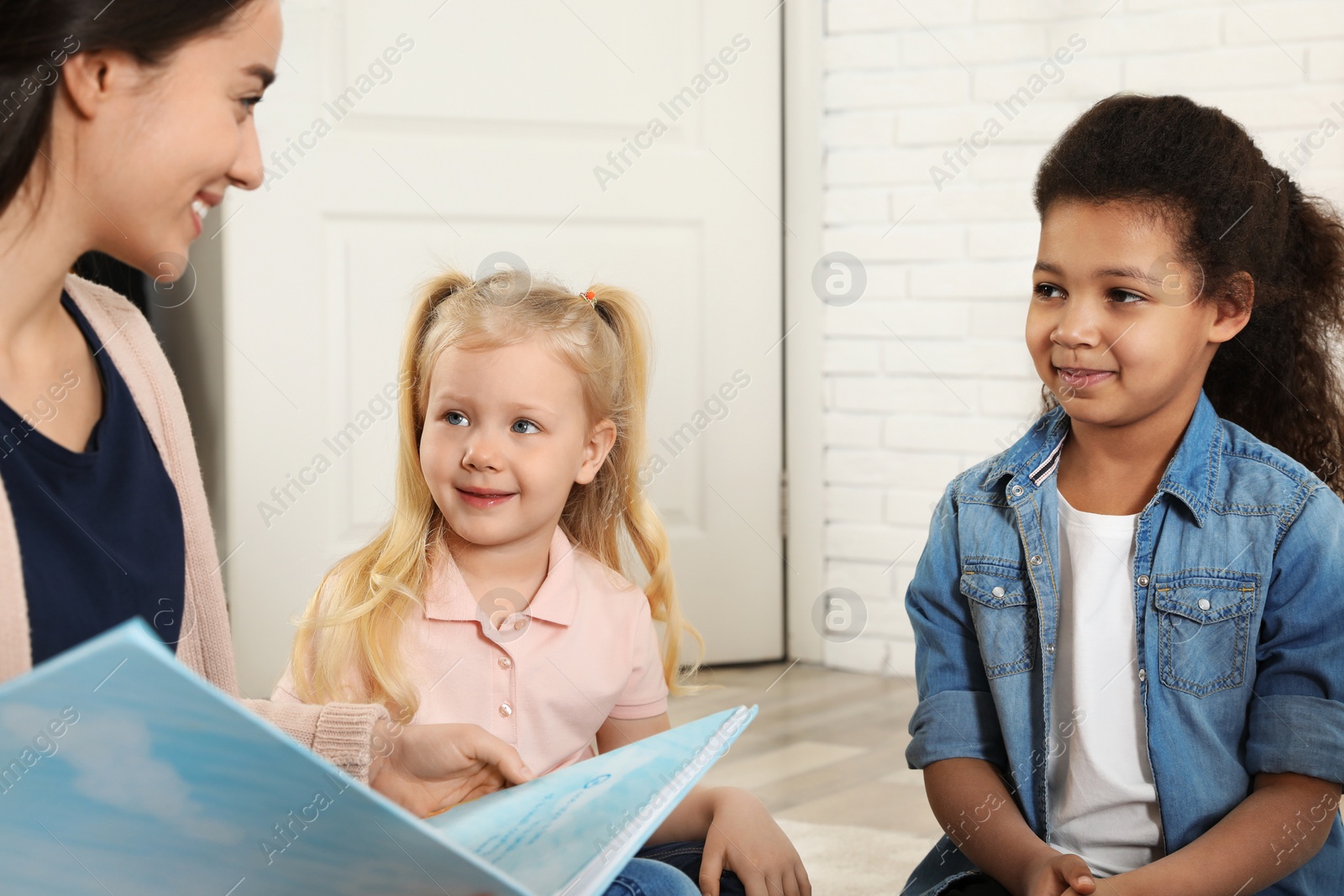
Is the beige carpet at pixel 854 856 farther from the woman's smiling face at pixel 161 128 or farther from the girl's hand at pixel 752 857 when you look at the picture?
the woman's smiling face at pixel 161 128

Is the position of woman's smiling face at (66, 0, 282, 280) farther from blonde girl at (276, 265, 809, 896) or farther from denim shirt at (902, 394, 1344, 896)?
denim shirt at (902, 394, 1344, 896)

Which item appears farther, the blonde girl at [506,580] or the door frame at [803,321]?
the door frame at [803,321]

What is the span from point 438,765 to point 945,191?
1.63 metres

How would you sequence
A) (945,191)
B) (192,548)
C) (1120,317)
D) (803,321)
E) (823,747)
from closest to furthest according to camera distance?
(192,548), (1120,317), (823,747), (945,191), (803,321)

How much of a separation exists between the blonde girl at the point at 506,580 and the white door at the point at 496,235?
903mm

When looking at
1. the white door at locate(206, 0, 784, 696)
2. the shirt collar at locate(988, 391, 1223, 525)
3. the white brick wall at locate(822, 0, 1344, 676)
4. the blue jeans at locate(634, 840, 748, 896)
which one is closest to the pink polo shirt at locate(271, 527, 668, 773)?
the blue jeans at locate(634, 840, 748, 896)

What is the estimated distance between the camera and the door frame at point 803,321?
7.60ft

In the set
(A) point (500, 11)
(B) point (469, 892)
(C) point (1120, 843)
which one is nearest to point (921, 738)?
(C) point (1120, 843)

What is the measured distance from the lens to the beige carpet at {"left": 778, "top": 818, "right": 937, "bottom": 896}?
4.36ft

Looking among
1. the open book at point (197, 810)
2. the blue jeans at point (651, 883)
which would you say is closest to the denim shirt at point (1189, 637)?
the blue jeans at point (651, 883)

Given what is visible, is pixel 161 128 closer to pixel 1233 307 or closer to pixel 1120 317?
pixel 1120 317

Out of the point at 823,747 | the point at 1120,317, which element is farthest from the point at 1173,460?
the point at 823,747

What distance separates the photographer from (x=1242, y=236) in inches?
38.2

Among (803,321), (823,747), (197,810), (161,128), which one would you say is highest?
(161,128)
